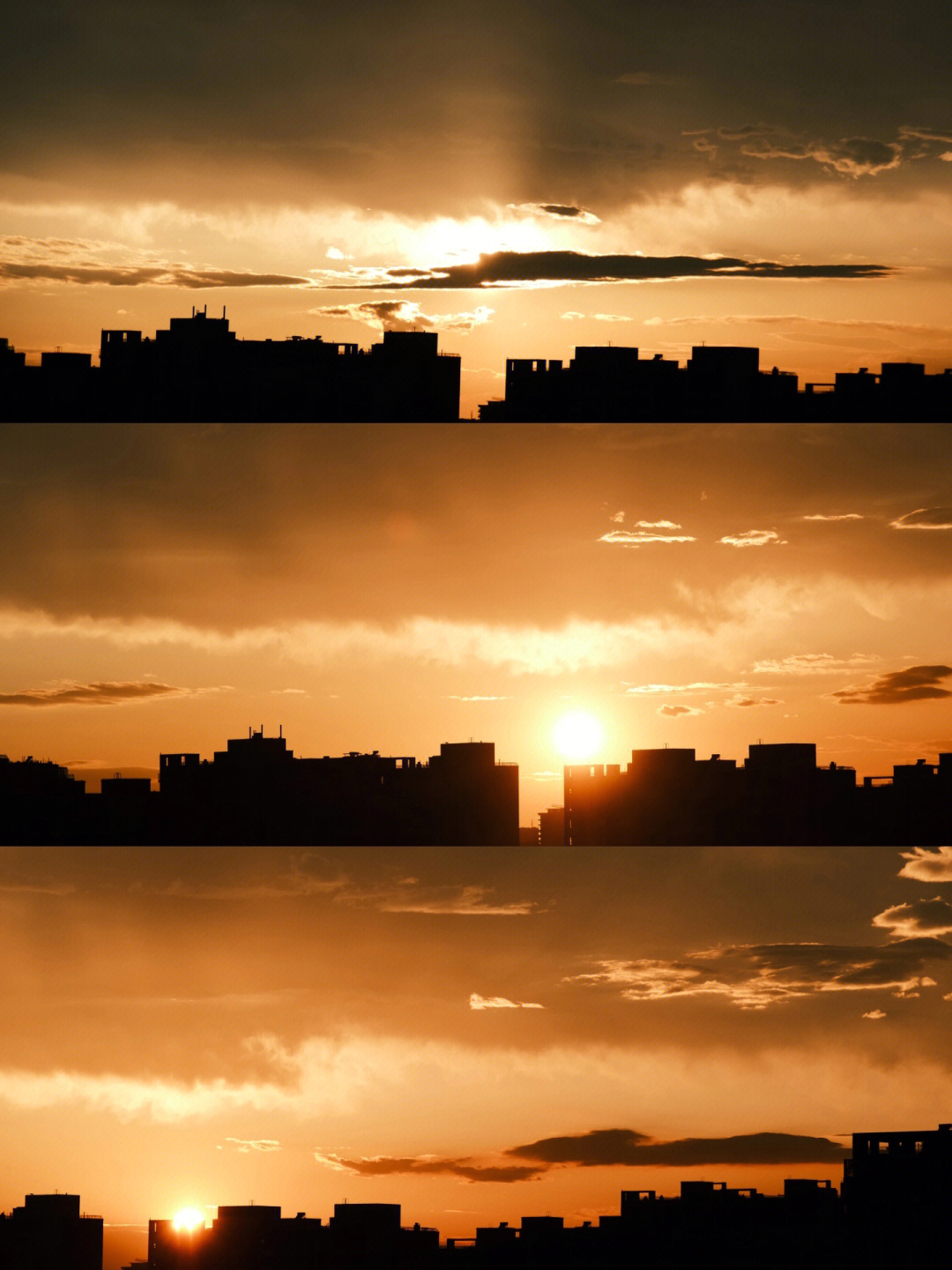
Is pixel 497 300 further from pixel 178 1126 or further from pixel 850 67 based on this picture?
pixel 178 1126

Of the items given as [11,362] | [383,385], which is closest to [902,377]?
[383,385]

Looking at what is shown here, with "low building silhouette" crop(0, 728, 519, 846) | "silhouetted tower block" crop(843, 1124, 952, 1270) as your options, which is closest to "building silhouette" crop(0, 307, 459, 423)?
"low building silhouette" crop(0, 728, 519, 846)

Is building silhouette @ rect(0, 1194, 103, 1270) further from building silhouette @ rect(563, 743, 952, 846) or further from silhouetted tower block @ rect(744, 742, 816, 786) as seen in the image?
silhouetted tower block @ rect(744, 742, 816, 786)

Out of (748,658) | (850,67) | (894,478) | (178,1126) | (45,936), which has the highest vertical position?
(850,67)

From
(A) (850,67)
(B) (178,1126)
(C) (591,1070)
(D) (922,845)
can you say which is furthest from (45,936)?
(A) (850,67)

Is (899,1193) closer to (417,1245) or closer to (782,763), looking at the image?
(782,763)

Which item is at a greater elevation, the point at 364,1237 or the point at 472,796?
the point at 472,796

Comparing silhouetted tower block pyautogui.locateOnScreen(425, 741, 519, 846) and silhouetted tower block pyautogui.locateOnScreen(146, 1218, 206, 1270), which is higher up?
silhouetted tower block pyautogui.locateOnScreen(425, 741, 519, 846)
